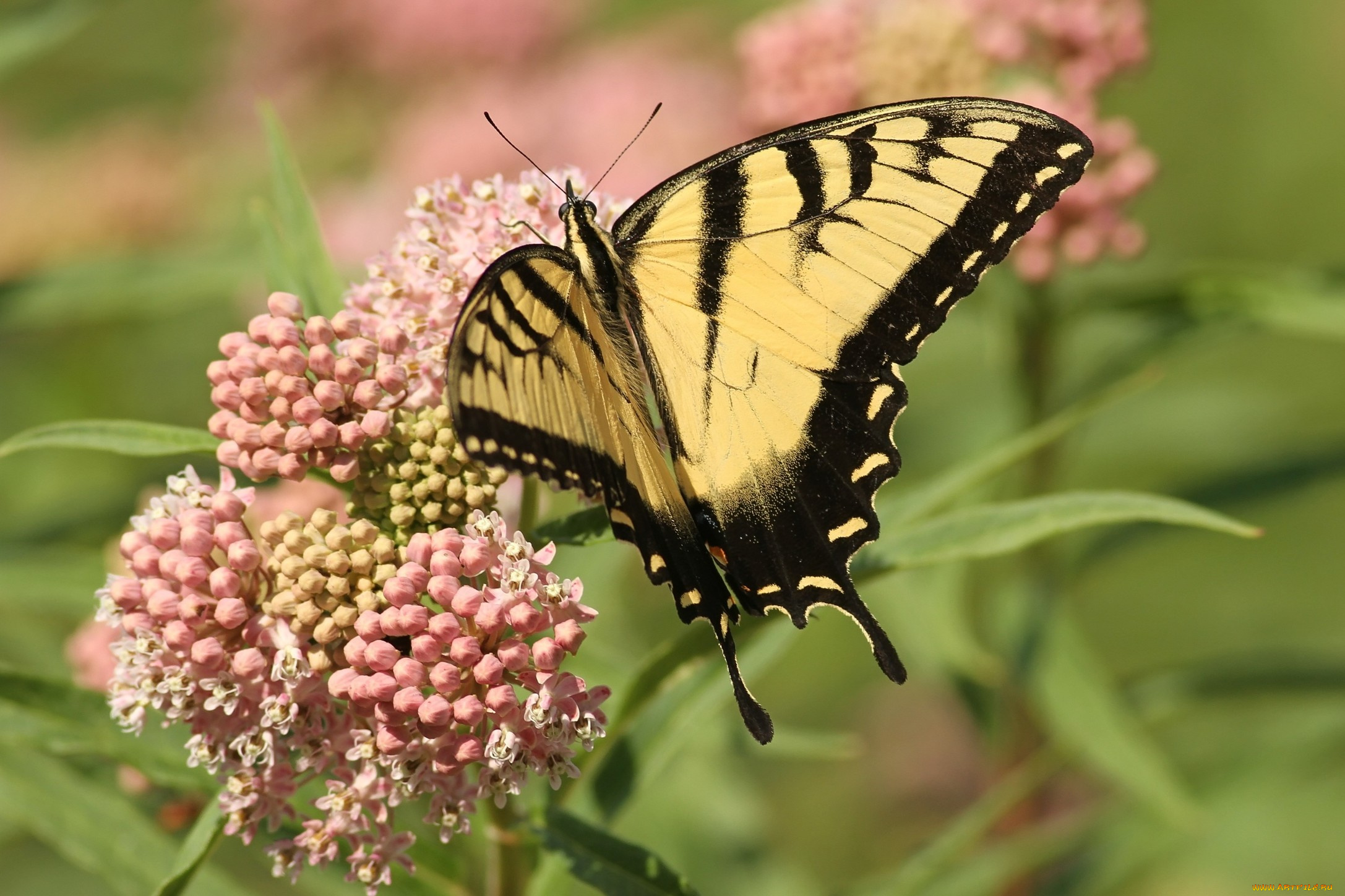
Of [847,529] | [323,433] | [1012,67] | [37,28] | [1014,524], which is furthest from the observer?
[1012,67]

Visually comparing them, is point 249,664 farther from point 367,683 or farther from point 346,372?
point 346,372

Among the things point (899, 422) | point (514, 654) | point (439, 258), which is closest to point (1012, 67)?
point (899, 422)

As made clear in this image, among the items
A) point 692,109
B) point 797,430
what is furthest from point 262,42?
point 797,430

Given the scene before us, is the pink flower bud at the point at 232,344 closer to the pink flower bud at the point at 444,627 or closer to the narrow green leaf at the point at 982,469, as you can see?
the pink flower bud at the point at 444,627

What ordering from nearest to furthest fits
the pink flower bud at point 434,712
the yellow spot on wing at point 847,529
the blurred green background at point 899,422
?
the pink flower bud at point 434,712, the yellow spot on wing at point 847,529, the blurred green background at point 899,422

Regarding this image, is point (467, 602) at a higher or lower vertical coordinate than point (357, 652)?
higher

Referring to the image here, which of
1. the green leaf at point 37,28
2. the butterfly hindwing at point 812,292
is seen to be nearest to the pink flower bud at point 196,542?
the butterfly hindwing at point 812,292
